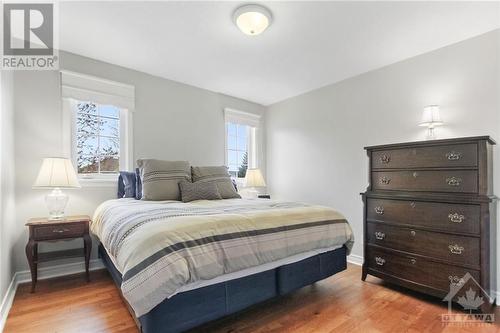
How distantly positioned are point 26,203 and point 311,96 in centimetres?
363

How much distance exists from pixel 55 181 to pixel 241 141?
274 centimetres

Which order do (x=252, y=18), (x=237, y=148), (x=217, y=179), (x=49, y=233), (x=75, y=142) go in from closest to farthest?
(x=252, y=18), (x=49, y=233), (x=75, y=142), (x=217, y=179), (x=237, y=148)

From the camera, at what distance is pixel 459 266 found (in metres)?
2.01

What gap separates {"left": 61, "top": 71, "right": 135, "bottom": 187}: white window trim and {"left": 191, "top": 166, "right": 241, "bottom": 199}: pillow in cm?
86

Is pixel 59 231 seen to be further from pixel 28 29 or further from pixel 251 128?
pixel 251 128

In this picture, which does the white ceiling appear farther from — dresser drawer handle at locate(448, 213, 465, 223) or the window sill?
dresser drawer handle at locate(448, 213, 465, 223)

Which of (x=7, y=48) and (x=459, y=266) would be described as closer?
(x=459, y=266)

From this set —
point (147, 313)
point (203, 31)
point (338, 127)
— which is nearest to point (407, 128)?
point (338, 127)

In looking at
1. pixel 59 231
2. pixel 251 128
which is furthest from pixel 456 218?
pixel 59 231

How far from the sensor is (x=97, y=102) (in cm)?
296

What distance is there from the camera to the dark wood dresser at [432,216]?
1.95 metres

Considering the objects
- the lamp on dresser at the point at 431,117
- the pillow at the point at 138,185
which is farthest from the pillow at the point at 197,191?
the lamp on dresser at the point at 431,117

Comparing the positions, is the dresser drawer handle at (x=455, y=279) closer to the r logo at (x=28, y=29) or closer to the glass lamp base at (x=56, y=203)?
the glass lamp base at (x=56, y=203)

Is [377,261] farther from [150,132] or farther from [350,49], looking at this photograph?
[150,132]
